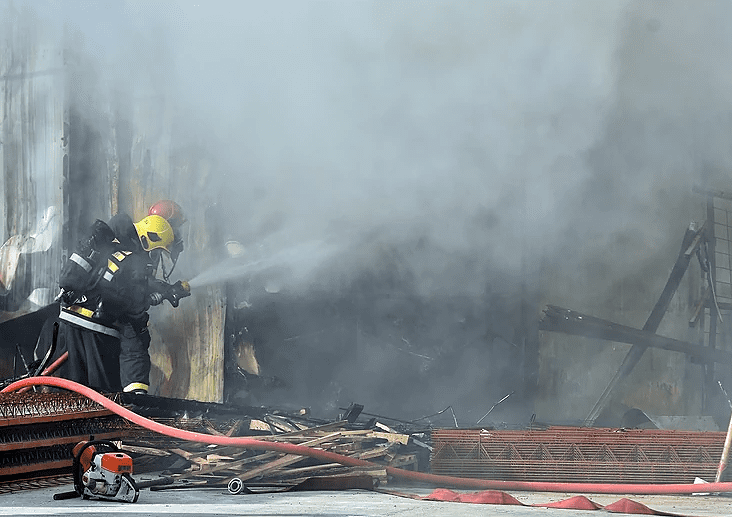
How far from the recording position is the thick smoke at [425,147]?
7539 millimetres

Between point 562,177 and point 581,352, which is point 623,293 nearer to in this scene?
point 581,352

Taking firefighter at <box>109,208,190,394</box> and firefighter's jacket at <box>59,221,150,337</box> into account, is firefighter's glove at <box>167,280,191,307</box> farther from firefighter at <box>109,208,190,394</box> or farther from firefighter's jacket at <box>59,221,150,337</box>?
firefighter's jacket at <box>59,221,150,337</box>

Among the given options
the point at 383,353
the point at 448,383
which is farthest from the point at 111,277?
the point at 448,383

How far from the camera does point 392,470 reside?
5719mm

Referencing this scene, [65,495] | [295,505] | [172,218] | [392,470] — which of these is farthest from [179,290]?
[295,505]

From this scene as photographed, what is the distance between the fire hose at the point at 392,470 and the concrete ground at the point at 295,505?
86 millimetres

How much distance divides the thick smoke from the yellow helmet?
0.78 m

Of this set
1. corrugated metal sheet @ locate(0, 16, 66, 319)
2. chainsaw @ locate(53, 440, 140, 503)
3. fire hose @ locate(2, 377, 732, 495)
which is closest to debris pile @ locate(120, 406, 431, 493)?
fire hose @ locate(2, 377, 732, 495)

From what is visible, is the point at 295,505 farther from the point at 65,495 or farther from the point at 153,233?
the point at 153,233

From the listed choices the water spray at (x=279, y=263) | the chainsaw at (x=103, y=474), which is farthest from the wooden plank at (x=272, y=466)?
the water spray at (x=279, y=263)

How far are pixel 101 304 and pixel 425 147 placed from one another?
115 inches

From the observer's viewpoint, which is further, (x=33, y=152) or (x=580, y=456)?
(x=33, y=152)

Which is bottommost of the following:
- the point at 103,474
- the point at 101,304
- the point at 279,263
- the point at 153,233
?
the point at 103,474

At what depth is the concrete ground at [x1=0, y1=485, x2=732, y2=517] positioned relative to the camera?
14.8ft
